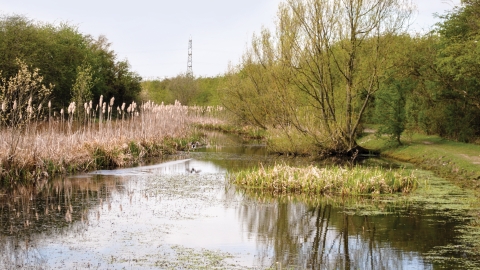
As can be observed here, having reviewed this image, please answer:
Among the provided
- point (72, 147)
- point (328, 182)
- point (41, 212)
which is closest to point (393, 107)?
point (328, 182)

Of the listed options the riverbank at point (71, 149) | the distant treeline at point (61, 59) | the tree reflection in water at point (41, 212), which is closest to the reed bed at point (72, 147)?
the riverbank at point (71, 149)

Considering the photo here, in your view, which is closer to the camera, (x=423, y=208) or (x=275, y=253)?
(x=275, y=253)

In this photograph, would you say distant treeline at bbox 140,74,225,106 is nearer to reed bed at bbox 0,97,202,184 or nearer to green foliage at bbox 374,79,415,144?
green foliage at bbox 374,79,415,144

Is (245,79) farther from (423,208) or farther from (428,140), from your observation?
(423,208)

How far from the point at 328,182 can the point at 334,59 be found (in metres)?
11.1

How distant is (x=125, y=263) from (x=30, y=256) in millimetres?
1518

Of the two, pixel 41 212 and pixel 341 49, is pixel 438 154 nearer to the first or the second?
pixel 341 49

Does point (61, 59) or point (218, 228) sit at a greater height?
point (61, 59)

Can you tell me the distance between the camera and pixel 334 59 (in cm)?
2523

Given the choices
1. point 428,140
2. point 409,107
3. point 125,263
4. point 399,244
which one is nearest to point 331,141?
point 409,107

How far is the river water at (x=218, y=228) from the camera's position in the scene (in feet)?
28.6

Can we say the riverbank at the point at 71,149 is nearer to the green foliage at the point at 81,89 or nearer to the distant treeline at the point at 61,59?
the green foliage at the point at 81,89

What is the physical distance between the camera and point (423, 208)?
13.5m

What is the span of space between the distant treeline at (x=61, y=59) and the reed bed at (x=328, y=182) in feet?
42.6
